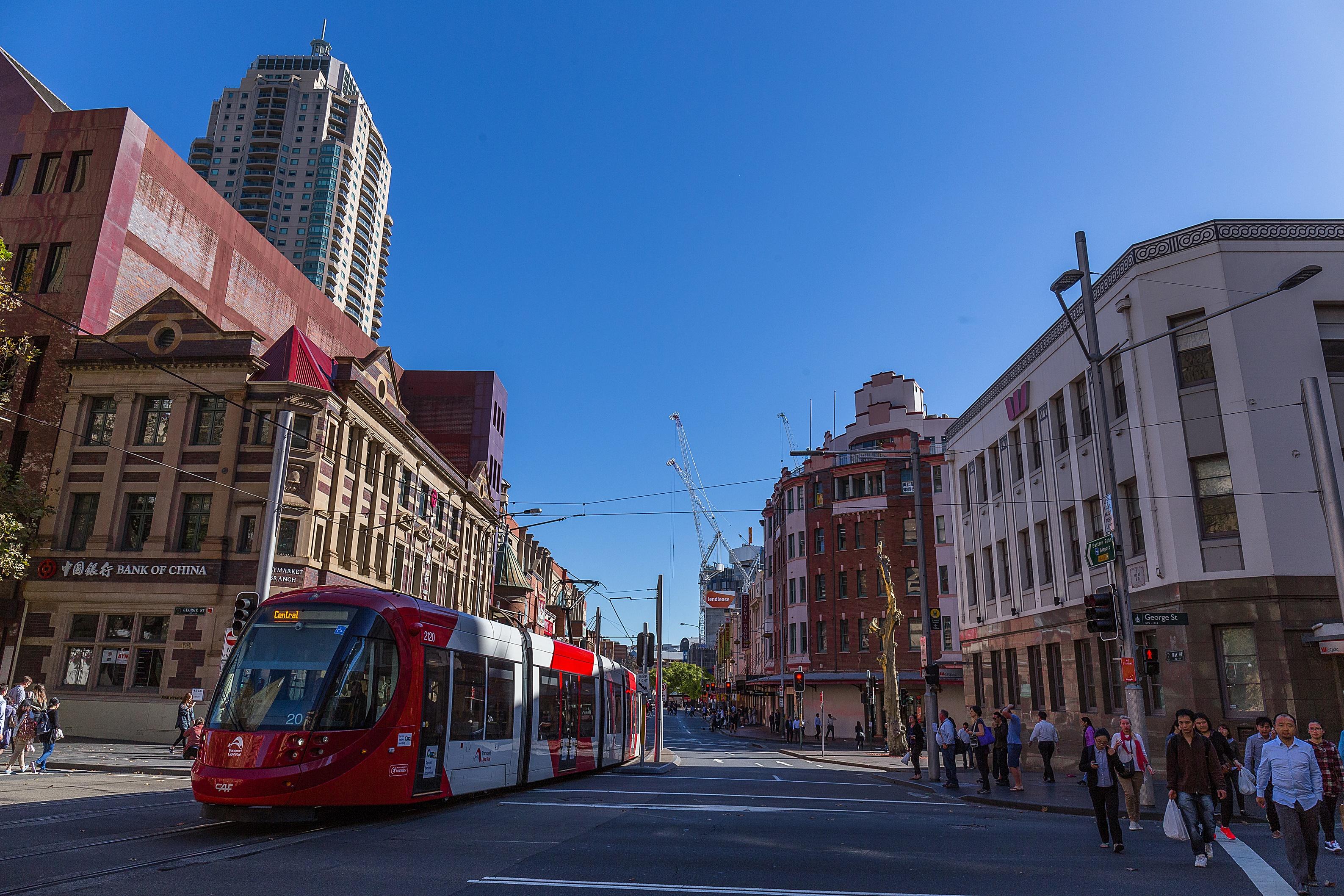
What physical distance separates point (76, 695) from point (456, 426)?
3584 centimetres

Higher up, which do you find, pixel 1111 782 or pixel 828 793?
pixel 1111 782

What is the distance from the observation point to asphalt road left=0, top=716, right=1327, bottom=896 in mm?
7777

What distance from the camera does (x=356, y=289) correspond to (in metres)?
141

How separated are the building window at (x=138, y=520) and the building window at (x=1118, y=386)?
3273cm

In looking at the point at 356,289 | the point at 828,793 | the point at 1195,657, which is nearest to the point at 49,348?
the point at 828,793

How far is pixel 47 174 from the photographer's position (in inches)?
1405

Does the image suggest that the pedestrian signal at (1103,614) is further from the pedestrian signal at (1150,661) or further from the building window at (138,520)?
the building window at (138,520)

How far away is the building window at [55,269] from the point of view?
33.7m

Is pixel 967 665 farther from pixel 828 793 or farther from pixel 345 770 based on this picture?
pixel 345 770

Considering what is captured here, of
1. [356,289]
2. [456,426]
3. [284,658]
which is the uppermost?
[356,289]

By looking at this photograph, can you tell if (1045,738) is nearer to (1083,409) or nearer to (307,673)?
(1083,409)

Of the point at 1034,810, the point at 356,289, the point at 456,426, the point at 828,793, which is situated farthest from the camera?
the point at 356,289

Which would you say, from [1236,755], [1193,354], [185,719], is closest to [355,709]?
[1236,755]

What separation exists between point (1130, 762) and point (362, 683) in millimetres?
11745
